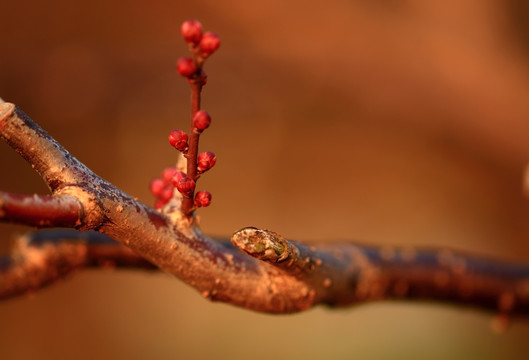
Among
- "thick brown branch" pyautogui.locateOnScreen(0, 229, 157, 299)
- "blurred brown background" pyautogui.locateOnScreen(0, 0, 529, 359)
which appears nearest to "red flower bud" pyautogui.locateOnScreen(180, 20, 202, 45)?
"thick brown branch" pyautogui.locateOnScreen(0, 229, 157, 299)

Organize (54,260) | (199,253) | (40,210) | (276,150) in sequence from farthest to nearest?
(276,150) < (54,260) < (199,253) < (40,210)

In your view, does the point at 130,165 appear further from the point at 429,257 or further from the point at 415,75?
the point at 429,257

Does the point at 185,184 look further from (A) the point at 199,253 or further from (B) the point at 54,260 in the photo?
(B) the point at 54,260

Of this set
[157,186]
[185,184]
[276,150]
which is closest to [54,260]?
[157,186]

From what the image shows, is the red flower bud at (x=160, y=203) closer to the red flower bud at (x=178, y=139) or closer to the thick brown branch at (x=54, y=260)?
the red flower bud at (x=178, y=139)

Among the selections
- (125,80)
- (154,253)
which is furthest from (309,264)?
(125,80)
